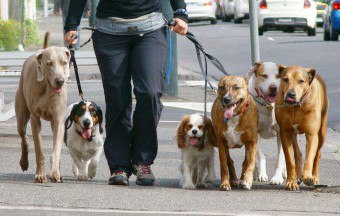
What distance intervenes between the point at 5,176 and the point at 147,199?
206 centimetres

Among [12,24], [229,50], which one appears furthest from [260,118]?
[229,50]

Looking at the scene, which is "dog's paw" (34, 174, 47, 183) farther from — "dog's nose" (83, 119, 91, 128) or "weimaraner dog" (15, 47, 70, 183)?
"dog's nose" (83, 119, 91, 128)

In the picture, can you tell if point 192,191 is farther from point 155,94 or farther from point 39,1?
point 39,1

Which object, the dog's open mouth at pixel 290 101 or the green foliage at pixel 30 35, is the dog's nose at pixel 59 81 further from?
the green foliage at pixel 30 35

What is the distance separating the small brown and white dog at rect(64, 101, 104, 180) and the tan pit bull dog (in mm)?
224

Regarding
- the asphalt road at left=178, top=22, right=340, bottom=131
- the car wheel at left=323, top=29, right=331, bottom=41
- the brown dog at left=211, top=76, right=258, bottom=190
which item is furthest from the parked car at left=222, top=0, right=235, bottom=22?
the brown dog at left=211, top=76, right=258, bottom=190

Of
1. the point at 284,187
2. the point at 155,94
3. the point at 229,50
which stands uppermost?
the point at 155,94

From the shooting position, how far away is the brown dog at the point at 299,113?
9570 millimetres

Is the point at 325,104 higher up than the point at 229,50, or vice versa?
the point at 325,104

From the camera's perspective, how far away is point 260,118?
34.0 feet

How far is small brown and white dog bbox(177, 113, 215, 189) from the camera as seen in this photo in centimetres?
992

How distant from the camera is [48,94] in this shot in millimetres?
10211

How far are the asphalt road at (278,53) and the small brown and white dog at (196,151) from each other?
6483 millimetres

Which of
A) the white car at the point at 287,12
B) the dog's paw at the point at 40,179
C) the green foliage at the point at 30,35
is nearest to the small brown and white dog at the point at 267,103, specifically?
the dog's paw at the point at 40,179
